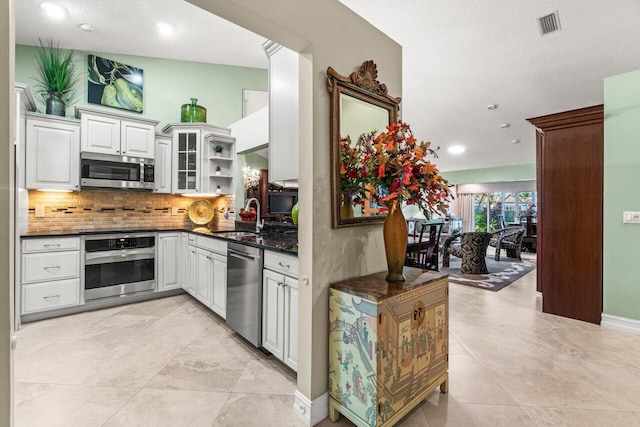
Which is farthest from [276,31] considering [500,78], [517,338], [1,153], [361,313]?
[500,78]

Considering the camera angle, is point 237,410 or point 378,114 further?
point 378,114

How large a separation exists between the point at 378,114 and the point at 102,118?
3.55 meters

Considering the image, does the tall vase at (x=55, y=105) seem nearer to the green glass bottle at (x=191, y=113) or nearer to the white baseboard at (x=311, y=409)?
the green glass bottle at (x=191, y=113)

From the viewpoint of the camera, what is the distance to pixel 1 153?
918mm

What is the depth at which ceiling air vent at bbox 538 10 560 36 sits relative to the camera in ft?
9.30

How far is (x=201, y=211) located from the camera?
4711 millimetres

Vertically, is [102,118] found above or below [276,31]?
above

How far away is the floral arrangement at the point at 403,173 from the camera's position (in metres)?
1.62

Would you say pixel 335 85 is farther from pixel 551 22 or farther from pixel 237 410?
pixel 551 22

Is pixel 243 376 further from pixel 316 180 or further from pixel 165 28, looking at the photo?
pixel 165 28

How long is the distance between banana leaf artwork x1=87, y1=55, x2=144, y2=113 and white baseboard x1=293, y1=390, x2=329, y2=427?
14.8ft

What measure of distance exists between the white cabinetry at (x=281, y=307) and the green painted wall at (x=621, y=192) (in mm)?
3213

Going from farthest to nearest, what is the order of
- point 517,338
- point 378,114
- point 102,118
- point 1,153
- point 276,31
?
point 102,118 → point 517,338 → point 378,114 → point 276,31 → point 1,153

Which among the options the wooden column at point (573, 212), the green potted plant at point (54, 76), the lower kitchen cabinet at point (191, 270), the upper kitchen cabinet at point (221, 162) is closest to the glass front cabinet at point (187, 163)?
the upper kitchen cabinet at point (221, 162)
